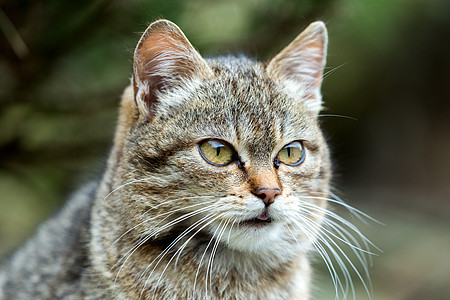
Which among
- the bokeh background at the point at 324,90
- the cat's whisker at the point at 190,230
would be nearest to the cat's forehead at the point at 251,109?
the cat's whisker at the point at 190,230

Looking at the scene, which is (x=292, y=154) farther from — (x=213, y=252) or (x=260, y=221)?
(x=213, y=252)

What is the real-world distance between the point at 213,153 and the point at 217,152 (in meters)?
0.02

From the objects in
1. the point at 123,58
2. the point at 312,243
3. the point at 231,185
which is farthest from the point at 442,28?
the point at 231,185

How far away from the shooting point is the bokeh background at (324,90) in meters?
3.07

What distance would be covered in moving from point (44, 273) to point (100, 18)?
4.95 ft

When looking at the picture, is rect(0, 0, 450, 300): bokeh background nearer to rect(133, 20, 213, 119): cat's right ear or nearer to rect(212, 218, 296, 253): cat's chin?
rect(133, 20, 213, 119): cat's right ear

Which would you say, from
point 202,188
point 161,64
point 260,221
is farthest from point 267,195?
point 161,64

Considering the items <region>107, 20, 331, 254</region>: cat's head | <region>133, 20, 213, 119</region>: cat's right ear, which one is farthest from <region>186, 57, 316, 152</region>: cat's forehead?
<region>133, 20, 213, 119</region>: cat's right ear

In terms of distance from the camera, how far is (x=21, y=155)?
12.2 feet

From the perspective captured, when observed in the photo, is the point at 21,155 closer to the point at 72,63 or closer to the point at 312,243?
the point at 72,63

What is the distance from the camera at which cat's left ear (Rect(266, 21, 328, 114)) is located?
2.41 metres

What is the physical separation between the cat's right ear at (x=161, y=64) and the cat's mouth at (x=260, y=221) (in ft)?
2.03

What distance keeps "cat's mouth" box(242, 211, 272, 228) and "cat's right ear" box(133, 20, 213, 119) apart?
62cm

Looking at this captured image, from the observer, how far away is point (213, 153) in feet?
6.74
